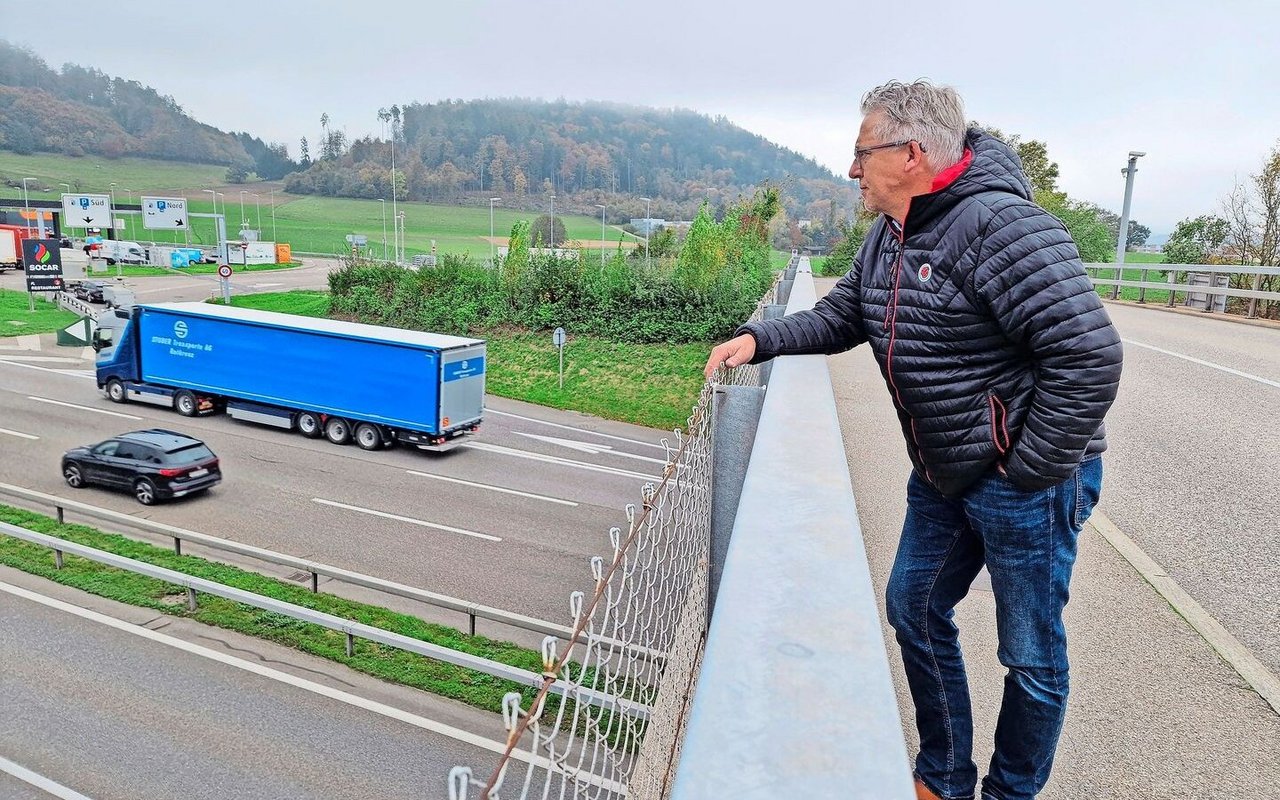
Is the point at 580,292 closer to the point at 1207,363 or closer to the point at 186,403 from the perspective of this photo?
the point at 186,403

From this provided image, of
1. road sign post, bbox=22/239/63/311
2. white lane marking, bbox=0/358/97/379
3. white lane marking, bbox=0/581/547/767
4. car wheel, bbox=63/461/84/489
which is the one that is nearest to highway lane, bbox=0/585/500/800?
white lane marking, bbox=0/581/547/767

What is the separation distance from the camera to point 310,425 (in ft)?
72.0

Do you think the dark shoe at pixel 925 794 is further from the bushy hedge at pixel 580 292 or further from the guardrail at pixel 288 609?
the bushy hedge at pixel 580 292

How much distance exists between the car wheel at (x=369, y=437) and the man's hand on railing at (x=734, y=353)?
1944 cm

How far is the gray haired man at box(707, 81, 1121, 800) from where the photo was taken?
2111mm

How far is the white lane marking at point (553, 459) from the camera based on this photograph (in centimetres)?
2008

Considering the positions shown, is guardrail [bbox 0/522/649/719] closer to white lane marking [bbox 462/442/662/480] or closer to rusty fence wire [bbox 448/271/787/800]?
rusty fence wire [bbox 448/271/787/800]

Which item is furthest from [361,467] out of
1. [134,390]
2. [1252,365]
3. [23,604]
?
[1252,365]

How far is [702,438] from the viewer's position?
12.2 ft

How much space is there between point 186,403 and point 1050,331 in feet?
86.1


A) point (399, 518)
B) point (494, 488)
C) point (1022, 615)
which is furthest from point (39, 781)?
point (494, 488)

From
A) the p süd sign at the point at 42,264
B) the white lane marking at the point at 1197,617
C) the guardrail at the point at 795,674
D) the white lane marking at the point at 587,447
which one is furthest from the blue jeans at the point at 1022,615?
the p süd sign at the point at 42,264

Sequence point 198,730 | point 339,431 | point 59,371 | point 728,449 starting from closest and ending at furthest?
point 728,449 → point 198,730 → point 339,431 → point 59,371

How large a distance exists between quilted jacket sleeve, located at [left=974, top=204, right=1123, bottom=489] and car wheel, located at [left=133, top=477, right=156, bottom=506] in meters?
17.3
